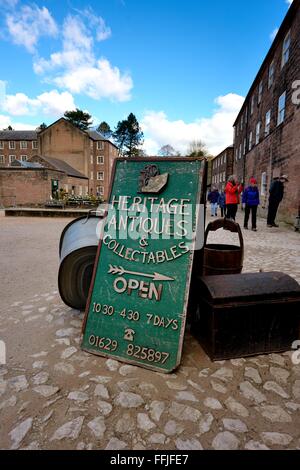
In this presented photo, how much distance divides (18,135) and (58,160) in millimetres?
20270

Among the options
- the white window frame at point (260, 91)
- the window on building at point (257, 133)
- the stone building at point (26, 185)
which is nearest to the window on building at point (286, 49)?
the white window frame at point (260, 91)

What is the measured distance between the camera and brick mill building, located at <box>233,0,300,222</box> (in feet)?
39.3

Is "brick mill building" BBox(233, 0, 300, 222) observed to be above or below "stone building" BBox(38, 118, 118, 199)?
below

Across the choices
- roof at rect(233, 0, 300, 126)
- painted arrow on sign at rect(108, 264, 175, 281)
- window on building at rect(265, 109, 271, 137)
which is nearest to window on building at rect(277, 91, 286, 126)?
window on building at rect(265, 109, 271, 137)

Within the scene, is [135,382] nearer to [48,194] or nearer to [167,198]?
[167,198]

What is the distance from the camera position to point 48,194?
27.8m

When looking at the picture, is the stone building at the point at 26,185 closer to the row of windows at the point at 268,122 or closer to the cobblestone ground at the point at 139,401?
the row of windows at the point at 268,122

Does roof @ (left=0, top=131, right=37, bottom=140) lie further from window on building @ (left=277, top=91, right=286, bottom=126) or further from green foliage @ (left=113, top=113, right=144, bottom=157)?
window on building @ (left=277, top=91, right=286, bottom=126)

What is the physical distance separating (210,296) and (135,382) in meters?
0.95

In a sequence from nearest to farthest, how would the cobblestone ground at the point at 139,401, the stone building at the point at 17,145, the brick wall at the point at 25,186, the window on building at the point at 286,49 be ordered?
the cobblestone ground at the point at 139,401 → the window on building at the point at 286,49 → the brick wall at the point at 25,186 → the stone building at the point at 17,145

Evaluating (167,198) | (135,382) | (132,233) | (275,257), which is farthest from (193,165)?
(275,257)

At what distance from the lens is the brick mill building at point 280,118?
1198cm

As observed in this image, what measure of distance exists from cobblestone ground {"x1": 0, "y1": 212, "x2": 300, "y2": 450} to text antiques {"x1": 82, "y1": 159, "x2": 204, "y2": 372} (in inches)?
8.3

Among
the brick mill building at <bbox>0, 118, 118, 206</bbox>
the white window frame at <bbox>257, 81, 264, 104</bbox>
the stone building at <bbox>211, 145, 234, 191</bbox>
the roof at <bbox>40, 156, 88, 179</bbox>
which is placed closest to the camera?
the white window frame at <bbox>257, 81, 264, 104</bbox>
